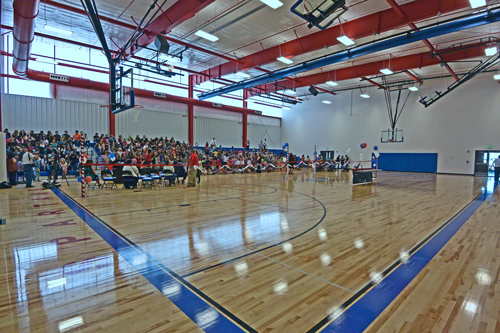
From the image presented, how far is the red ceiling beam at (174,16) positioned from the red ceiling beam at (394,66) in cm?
1158

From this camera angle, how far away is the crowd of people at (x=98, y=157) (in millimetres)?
10148

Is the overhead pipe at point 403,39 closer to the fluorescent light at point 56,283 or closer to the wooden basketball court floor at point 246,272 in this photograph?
the wooden basketball court floor at point 246,272

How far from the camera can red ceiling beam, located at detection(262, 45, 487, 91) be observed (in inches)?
523

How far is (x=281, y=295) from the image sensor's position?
8.34 ft

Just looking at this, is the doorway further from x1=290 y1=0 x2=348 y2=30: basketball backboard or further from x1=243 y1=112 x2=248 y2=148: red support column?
x1=243 y1=112 x2=248 y2=148: red support column

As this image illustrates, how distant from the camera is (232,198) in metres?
8.18

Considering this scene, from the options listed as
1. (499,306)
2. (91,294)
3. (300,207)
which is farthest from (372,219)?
(91,294)

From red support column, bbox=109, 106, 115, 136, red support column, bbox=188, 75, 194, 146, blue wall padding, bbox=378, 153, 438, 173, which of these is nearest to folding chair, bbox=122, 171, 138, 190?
red support column, bbox=109, 106, 115, 136

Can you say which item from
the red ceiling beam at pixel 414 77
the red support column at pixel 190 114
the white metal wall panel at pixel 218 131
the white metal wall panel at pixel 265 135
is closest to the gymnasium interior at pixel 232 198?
the red support column at pixel 190 114

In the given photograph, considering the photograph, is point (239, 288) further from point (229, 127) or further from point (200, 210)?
point (229, 127)

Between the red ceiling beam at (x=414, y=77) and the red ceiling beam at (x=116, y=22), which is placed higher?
the red ceiling beam at (x=414, y=77)

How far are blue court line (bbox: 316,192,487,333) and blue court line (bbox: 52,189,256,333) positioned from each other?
0.78 meters

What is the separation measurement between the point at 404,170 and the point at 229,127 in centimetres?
1671

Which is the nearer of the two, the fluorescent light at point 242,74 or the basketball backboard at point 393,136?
the fluorescent light at point 242,74
